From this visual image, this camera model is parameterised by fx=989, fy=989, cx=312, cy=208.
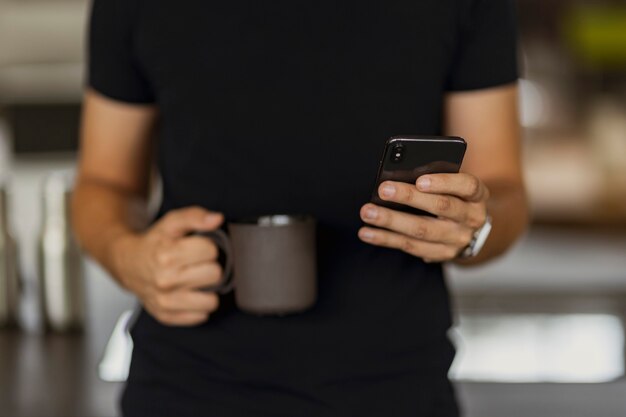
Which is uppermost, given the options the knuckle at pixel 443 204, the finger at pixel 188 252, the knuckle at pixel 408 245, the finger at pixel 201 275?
the knuckle at pixel 443 204

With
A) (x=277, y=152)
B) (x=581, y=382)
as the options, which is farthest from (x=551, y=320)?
(x=277, y=152)

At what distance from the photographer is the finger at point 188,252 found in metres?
0.93

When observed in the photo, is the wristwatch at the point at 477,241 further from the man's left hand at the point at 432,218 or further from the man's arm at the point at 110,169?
the man's arm at the point at 110,169

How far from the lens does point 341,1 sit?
100 centimetres

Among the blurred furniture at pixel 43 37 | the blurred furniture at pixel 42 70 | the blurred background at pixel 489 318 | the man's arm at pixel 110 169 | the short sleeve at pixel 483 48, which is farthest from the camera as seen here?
the blurred furniture at pixel 43 37

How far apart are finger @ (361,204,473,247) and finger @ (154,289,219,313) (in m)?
0.19

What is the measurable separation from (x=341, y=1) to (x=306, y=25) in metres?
Answer: 0.04

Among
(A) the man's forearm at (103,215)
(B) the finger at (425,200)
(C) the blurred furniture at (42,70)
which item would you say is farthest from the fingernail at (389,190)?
(C) the blurred furniture at (42,70)

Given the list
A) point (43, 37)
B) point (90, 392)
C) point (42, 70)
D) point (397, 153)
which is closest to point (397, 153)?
point (397, 153)

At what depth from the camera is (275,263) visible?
91 centimetres

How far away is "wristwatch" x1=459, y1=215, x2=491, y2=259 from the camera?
93cm

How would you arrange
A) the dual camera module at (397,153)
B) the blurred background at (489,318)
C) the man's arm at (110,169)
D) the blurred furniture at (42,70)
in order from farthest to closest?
the blurred furniture at (42,70) < the blurred background at (489,318) < the man's arm at (110,169) < the dual camera module at (397,153)

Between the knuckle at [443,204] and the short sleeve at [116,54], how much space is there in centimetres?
41

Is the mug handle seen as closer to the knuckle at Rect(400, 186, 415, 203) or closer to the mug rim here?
the mug rim
